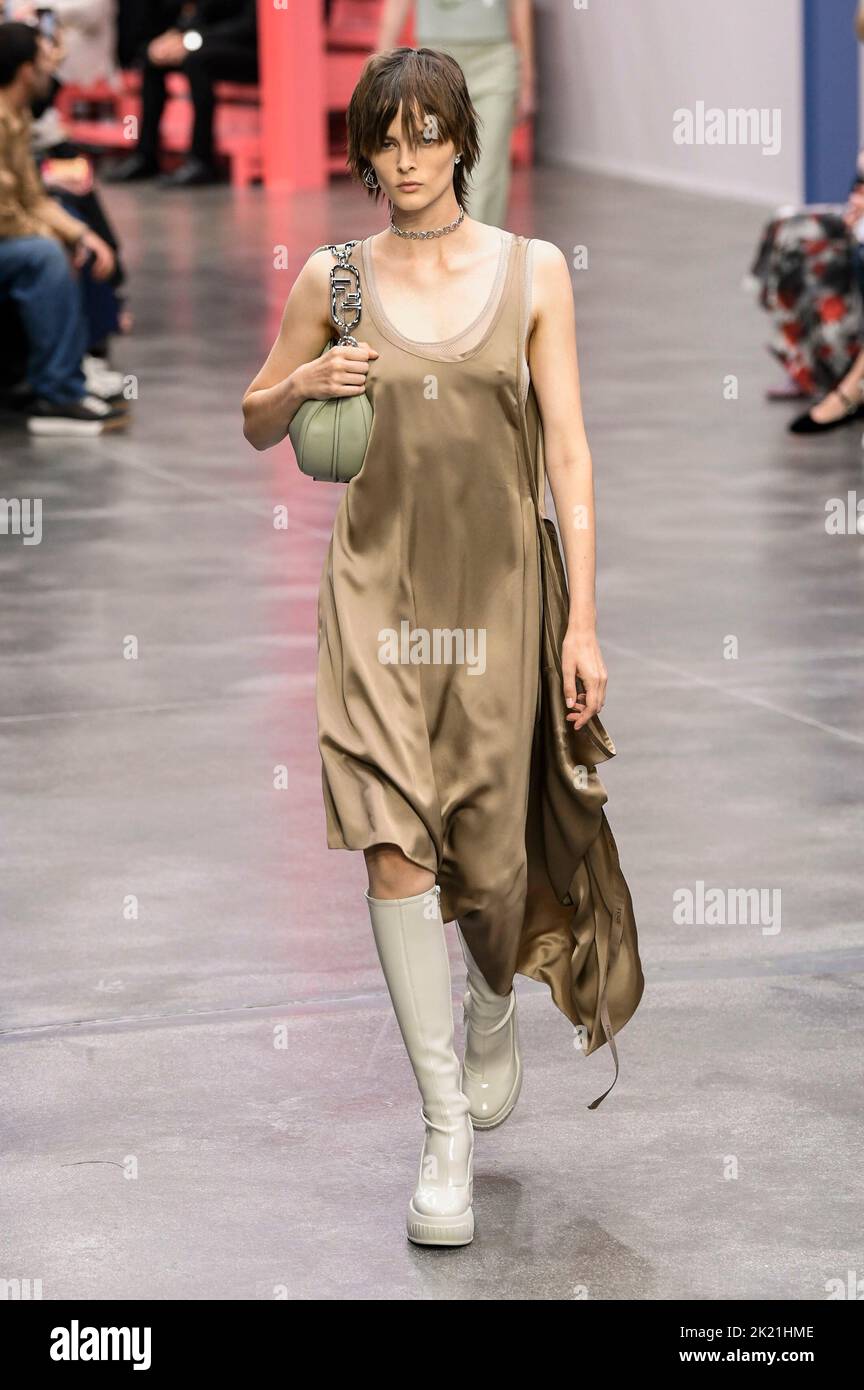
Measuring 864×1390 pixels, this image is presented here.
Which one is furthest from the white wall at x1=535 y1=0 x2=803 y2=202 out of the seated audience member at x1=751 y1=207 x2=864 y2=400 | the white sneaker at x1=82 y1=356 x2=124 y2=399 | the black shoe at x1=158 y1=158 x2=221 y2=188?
the white sneaker at x1=82 y1=356 x2=124 y2=399

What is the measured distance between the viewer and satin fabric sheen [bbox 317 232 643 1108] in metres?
3.62

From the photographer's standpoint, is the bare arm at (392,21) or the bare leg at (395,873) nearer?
the bare leg at (395,873)

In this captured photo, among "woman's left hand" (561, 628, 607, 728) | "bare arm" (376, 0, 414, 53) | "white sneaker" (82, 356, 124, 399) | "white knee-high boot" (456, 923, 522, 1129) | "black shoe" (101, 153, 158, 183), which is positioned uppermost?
"woman's left hand" (561, 628, 607, 728)

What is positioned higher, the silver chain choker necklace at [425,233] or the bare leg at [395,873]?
the silver chain choker necklace at [425,233]

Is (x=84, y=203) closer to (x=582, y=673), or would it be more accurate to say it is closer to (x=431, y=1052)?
(x=582, y=673)

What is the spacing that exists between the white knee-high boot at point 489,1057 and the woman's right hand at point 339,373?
2.96 feet

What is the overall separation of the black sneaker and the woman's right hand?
23.2 feet

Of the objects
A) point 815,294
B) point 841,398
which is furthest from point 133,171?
point 841,398

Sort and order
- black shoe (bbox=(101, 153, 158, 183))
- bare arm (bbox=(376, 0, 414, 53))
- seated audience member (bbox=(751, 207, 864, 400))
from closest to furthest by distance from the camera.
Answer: seated audience member (bbox=(751, 207, 864, 400)) → bare arm (bbox=(376, 0, 414, 53)) → black shoe (bbox=(101, 153, 158, 183))

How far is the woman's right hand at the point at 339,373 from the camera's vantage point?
3.56 m

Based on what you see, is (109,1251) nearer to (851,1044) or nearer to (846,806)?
(851,1044)

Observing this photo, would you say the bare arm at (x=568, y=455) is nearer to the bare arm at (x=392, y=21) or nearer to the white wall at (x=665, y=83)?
the bare arm at (x=392, y=21)

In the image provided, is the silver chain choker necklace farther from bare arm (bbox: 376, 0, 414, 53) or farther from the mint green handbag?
bare arm (bbox: 376, 0, 414, 53)

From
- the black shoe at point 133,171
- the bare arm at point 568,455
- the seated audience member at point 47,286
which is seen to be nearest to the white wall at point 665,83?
the black shoe at point 133,171
